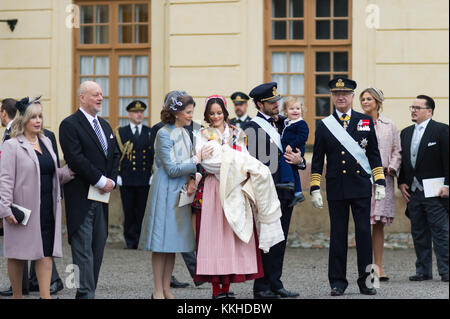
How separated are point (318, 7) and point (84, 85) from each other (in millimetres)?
6214

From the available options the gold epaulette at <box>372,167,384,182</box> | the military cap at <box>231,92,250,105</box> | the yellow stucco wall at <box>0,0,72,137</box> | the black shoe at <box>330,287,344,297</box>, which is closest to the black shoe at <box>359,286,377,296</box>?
the black shoe at <box>330,287,344,297</box>

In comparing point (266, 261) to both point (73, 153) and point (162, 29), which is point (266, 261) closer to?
point (73, 153)

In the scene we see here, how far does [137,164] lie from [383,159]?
Result: 164 inches

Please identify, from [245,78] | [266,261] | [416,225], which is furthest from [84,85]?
[245,78]

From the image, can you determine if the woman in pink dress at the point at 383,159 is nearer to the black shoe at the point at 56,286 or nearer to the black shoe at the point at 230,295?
the black shoe at the point at 230,295

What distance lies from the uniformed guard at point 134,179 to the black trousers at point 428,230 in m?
4.30

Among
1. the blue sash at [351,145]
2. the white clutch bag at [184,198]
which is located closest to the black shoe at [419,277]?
the blue sash at [351,145]

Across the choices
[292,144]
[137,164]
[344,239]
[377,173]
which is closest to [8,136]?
[292,144]

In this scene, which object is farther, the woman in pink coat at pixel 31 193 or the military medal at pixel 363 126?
the military medal at pixel 363 126

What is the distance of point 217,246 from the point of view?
7.80m

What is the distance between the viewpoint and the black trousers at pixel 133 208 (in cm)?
1322

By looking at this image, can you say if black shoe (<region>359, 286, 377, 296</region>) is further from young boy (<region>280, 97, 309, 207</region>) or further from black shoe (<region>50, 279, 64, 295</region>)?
black shoe (<region>50, 279, 64, 295</region>)

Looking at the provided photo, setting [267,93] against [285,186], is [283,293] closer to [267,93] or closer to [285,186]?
[285,186]

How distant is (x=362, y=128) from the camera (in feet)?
28.9
